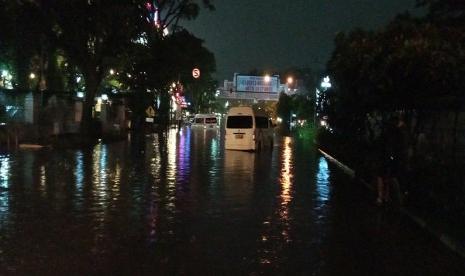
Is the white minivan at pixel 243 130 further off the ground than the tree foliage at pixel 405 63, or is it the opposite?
the tree foliage at pixel 405 63

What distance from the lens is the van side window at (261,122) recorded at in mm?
34594

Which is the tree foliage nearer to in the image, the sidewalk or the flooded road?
the flooded road

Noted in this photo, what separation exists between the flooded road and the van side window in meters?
14.3

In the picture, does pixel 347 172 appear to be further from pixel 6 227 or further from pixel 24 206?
pixel 6 227

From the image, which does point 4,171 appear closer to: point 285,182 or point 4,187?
point 4,187

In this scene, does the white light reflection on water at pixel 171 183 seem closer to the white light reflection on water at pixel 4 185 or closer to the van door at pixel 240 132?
the white light reflection on water at pixel 4 185

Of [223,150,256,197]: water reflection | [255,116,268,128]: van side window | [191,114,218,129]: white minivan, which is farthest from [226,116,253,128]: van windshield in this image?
[191,114,218,129]: white minivan

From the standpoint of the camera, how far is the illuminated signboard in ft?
249

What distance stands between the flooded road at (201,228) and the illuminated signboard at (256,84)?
55910 mm

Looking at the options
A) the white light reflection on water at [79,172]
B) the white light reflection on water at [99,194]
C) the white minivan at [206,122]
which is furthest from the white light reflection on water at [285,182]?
the white minivan at [206,122]

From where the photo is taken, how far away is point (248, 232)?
10719mm

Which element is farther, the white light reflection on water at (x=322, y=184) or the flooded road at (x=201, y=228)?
the white light reflection on water at (x=322, y=184)

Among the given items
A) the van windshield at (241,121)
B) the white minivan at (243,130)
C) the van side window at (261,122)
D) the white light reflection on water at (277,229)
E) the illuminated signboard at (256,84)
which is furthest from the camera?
the illuminated signboard at (256,84)

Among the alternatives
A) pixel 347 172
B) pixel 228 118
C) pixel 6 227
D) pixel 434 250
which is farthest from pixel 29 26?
pixel 434 250
